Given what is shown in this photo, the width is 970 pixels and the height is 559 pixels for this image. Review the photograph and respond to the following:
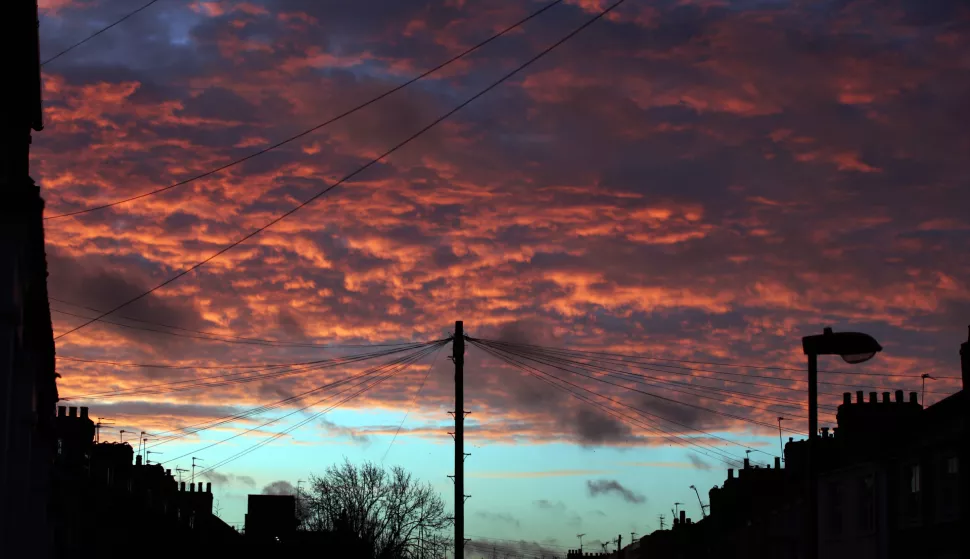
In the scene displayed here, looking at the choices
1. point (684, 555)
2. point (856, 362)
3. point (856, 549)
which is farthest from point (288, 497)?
point (856, 362)

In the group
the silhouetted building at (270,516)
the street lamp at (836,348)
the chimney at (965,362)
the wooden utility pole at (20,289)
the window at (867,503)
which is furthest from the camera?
the silhouetted building at (270,516)

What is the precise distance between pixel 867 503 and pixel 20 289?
103 ft

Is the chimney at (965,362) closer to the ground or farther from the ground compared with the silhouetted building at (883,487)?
farther from the ground

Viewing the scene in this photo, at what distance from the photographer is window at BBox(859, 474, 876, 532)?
39.8 metres

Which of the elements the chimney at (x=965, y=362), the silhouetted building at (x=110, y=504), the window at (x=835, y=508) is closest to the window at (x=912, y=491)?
the chimney at (x=965, y=362)

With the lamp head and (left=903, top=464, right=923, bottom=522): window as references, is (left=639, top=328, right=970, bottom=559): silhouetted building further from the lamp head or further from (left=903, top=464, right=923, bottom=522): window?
the lamp head

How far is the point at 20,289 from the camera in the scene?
1744 cm

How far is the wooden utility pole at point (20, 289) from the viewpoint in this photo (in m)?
16.2

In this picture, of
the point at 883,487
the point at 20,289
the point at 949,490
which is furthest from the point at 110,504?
the point at 20,289

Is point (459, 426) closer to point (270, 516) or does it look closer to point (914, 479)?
point (914, 479)

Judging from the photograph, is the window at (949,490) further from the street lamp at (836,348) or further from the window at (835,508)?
the street lamp at (836,348)

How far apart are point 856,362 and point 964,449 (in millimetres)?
14600

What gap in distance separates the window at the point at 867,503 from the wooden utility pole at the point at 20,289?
2666 cm

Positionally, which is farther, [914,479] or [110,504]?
[110,504]
